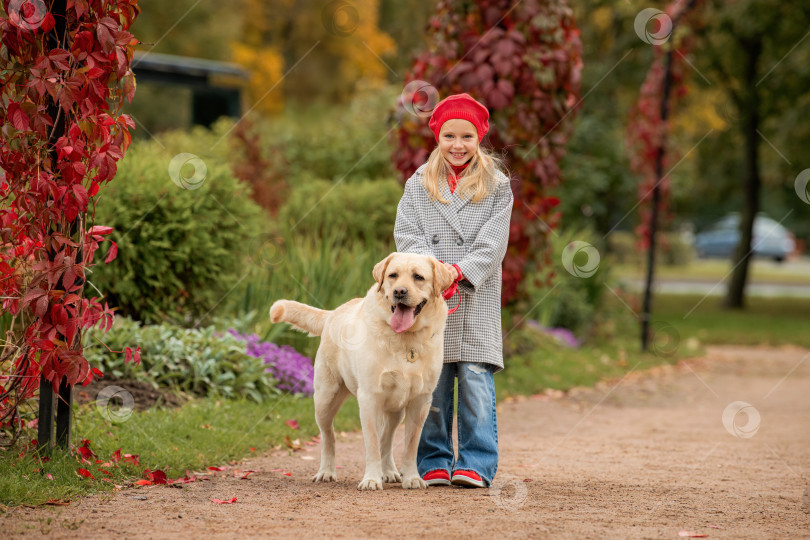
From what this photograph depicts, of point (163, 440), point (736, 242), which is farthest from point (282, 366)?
point (736, 242)

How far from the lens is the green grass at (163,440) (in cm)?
462

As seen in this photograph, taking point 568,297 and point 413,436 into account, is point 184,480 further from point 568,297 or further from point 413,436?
point 568,297

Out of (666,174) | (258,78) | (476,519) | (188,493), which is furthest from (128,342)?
(258,78)

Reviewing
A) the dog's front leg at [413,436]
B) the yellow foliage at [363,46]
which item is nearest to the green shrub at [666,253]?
the yellow foliage at [363,46]

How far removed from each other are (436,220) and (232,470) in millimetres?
1907

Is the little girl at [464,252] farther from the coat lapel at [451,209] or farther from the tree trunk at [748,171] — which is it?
the tree trunk at [748,171]

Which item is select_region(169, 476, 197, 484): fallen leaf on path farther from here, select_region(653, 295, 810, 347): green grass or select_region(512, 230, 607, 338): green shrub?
select_region(653, 295, 810, 347): green grass

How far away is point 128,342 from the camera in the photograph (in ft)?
23.3

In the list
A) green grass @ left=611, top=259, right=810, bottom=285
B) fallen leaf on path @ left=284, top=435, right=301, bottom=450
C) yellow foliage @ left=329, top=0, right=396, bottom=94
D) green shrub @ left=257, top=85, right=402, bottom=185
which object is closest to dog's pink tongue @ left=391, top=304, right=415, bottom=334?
fallen leaf on path @ left=284, top=435, right=301, bottom=450
